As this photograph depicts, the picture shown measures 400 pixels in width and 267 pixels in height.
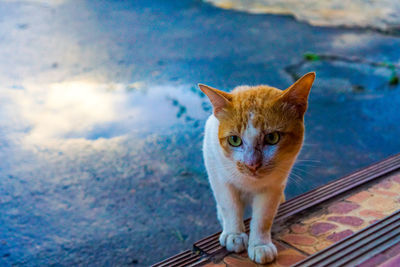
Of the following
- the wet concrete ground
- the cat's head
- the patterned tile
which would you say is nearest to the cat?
the cat's head

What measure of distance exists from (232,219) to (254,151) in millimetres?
533

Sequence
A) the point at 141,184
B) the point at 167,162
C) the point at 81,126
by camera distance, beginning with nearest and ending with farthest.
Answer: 1. the point at 141,184
2. the point at 167,162
3. the point at 81,126

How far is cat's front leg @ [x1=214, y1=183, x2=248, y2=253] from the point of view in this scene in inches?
90.4

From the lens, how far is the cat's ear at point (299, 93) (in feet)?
6.45

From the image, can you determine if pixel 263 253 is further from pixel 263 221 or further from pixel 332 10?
pixel 332 10

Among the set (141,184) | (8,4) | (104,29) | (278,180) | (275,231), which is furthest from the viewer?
(8,4)

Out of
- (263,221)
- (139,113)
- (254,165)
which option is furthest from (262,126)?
(139,113)

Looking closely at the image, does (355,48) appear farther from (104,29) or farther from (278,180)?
(278,180)

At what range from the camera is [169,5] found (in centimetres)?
779

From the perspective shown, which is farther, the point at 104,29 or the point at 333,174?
the point at 104,29

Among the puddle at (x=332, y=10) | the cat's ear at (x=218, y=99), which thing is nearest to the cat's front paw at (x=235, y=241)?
the cat's ear at (x=218, y=99)

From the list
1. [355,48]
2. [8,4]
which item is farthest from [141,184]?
[8,4]

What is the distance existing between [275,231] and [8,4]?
6.98 meters

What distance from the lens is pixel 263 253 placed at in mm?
2150
